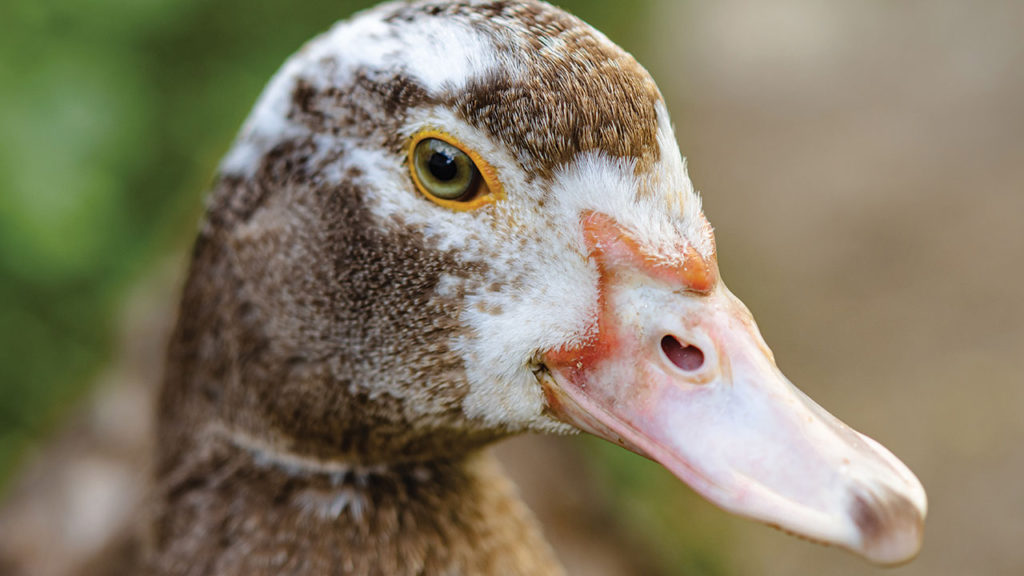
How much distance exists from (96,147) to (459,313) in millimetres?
2431

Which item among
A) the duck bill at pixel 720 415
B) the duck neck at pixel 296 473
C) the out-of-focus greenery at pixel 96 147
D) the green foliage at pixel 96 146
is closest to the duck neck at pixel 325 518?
the duck neck at pixel 296 473

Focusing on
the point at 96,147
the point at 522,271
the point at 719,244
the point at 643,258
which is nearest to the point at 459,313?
the point at 522,271

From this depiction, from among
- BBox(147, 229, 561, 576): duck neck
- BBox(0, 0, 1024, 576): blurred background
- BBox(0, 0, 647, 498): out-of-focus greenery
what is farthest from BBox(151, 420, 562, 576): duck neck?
BBox(0, 0, 647, 498): out-of-focus greenery

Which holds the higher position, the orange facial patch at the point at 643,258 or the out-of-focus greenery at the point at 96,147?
the orange facial patch at the point at 643,258

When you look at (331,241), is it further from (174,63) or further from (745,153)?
(745,153)

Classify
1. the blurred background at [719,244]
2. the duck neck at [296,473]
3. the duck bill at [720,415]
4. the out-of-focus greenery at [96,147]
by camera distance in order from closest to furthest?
the duck bill at [720,415] < the duck neck at [296,473] < the blurred background at [719,244] < the out-of-focus greenery at [96,147]

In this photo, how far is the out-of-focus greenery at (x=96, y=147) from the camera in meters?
3.07

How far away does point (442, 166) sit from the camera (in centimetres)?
124

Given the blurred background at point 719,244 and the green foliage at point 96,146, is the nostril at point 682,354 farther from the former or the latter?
the green foliage at point 96,146

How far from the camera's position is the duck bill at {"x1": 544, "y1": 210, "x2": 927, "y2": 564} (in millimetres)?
1009

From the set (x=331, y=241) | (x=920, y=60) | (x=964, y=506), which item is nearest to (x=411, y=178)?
(x=331, y=241)

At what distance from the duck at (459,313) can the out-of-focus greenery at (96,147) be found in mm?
1419

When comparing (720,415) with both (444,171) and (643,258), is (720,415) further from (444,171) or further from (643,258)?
(444,171)

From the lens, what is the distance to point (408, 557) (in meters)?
1.52
